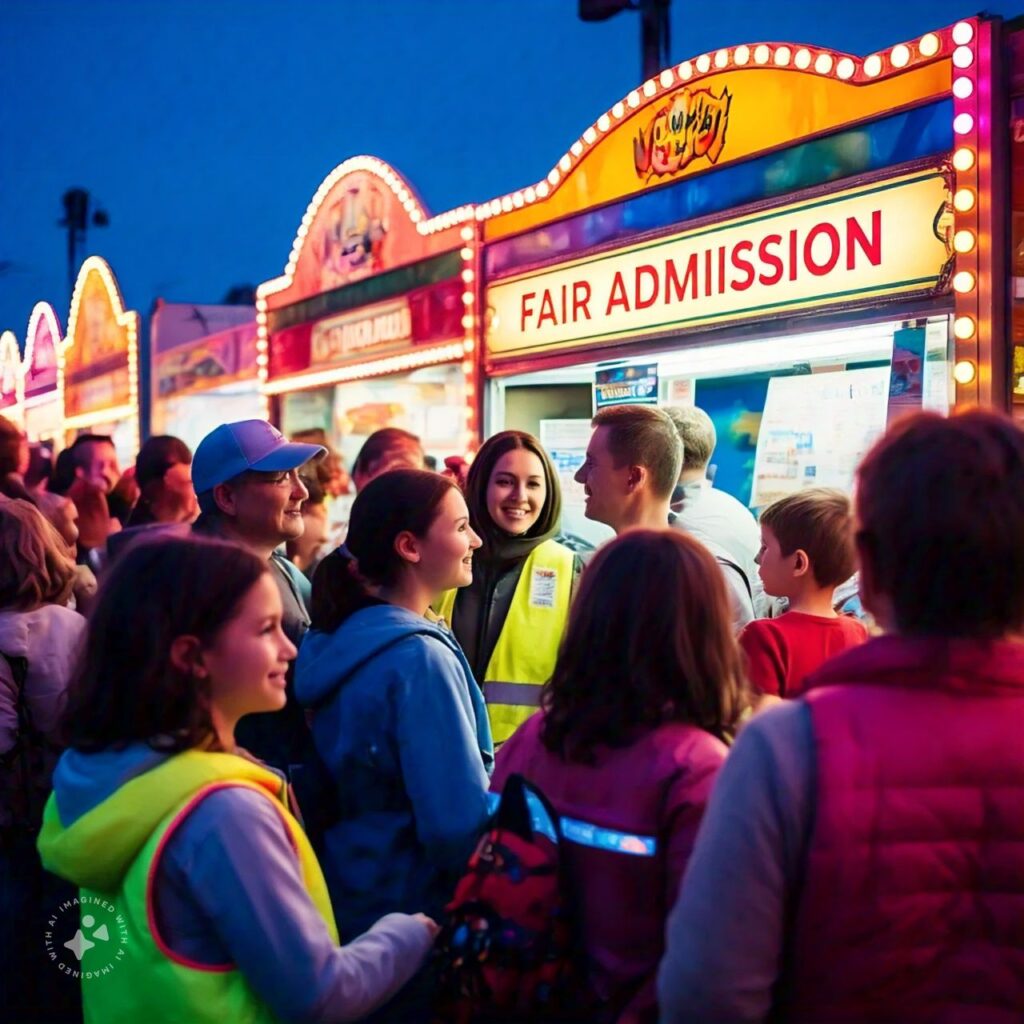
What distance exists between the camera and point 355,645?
253 cm

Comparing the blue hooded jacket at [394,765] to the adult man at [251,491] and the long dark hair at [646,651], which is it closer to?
the long dark hair at [646,651]

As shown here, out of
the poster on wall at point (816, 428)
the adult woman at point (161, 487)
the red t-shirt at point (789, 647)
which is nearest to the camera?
the red t-shirt at point (789, 647)

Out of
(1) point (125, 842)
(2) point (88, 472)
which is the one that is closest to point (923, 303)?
(1) point (125, 842)

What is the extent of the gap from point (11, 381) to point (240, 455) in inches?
857

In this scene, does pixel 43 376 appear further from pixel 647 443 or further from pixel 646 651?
pixel 646 651

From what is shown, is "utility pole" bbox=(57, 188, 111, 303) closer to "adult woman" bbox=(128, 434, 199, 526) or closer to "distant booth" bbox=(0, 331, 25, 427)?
"distant booth" bbox=(0, 331, 25, 427)

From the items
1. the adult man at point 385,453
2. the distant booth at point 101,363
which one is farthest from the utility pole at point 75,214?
the adult man at point 385,453

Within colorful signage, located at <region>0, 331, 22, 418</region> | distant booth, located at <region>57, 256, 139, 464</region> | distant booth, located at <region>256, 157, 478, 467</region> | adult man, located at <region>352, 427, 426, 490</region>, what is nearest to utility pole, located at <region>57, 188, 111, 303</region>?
colorful signage, located at <region>0, 331, 22, 418</region>

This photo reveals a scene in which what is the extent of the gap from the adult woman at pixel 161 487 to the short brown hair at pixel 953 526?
4.03 meters

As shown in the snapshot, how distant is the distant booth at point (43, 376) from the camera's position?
65.2 feet

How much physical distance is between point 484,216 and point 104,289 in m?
11.3

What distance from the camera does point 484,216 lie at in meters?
7.30

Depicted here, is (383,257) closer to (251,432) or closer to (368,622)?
(251,432)

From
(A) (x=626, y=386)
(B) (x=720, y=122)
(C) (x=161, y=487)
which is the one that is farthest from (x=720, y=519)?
(C) (x=161, y=487)
